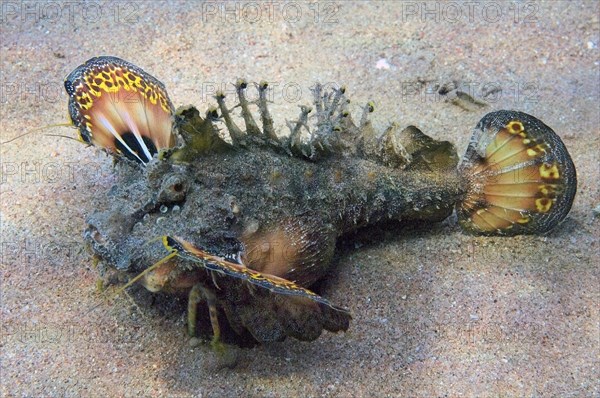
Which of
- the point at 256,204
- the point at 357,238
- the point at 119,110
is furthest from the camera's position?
the point at 357,238

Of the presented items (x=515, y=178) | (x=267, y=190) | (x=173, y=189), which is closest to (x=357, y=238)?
(x=267, y=190)

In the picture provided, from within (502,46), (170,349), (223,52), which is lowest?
(170,349)

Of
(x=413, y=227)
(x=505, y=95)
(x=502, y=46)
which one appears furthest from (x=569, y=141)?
(x=413, y=227)

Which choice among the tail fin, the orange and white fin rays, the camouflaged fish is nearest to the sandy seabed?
the tail fin

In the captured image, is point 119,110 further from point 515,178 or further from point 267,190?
point 515,178

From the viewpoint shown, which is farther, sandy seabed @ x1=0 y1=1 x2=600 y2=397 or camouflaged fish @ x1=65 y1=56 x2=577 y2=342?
sandy seabed @ x1=0 y1=1 x2=600 y2=397

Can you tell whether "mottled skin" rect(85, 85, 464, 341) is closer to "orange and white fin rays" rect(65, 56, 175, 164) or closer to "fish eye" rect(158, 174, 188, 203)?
"fish eye" rect(158, 174, 188, 203)

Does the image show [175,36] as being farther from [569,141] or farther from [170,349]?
[569,141]
